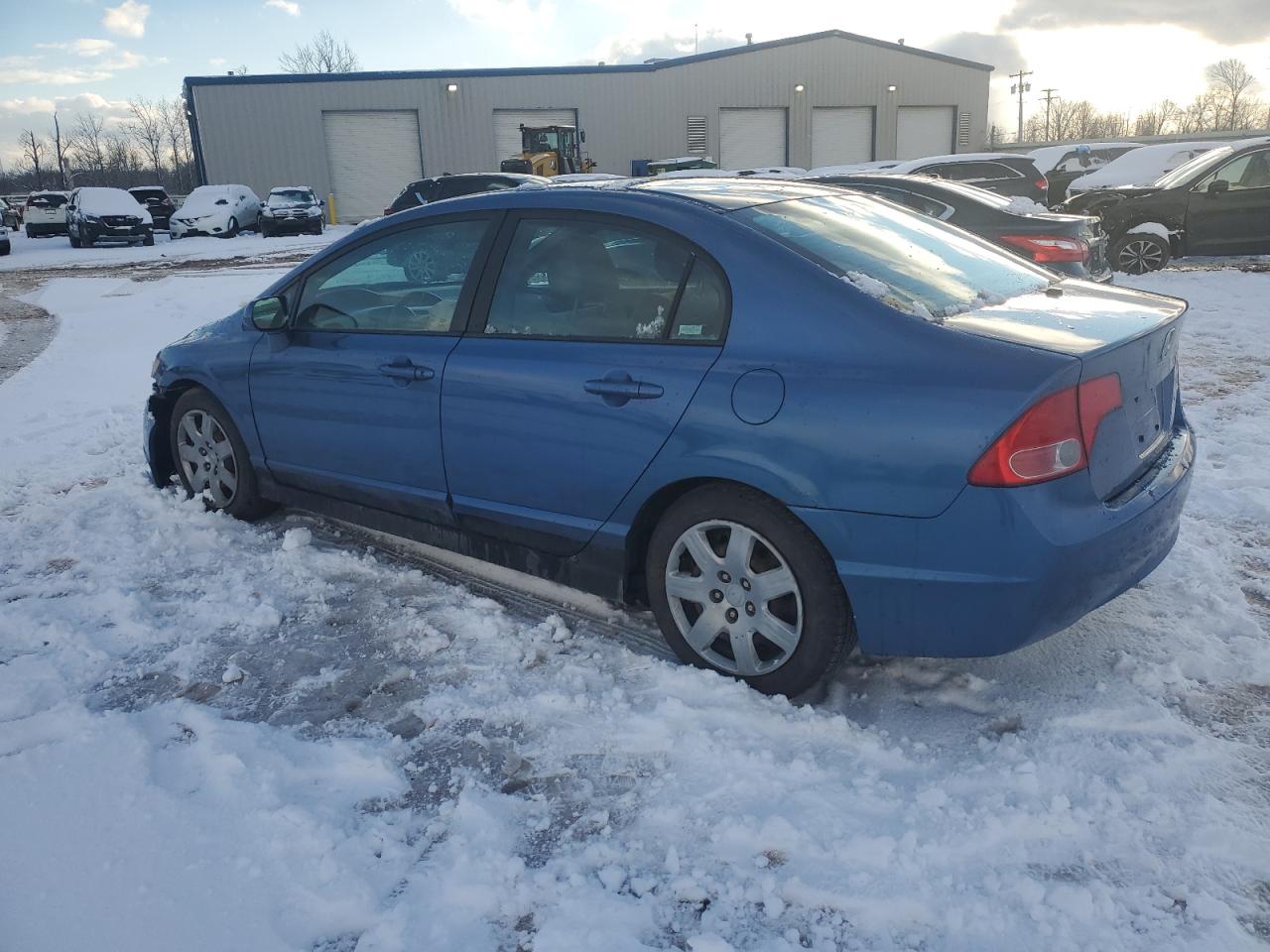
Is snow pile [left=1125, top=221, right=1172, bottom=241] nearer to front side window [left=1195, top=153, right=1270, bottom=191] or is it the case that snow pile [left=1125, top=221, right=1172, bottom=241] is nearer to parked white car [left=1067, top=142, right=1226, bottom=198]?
front side window [left=1195, top=153, right=1270, bottom=191]

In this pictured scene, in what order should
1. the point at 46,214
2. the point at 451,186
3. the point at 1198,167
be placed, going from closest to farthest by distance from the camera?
1. the point at 1198,167
2. the point at 451,186
3. the point at 46,214

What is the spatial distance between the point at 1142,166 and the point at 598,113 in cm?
2417

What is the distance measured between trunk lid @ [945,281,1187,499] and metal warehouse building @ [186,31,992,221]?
121 ft

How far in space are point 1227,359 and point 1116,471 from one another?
6015 mm

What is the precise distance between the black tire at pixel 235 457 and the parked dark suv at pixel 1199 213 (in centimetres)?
1223

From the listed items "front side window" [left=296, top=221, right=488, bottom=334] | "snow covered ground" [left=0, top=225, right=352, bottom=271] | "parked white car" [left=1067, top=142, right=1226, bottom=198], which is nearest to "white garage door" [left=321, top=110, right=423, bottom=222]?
"snow covered ground" [left=0, top=225, right=352, bottom=271]

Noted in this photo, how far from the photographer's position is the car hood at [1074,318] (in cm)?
272

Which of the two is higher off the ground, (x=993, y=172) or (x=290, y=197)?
(x=290, y=197)

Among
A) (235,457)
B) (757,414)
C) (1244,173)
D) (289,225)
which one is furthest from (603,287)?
(289,225)

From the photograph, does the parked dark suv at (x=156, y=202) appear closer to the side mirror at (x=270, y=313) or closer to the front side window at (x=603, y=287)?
the side mirror at (x=270, y=313)

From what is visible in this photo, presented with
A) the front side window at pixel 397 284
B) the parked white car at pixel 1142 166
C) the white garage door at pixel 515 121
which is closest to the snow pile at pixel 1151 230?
the parked white car at pixel 1142 166

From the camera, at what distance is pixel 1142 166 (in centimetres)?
1808

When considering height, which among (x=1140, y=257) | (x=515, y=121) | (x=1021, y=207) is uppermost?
(x=515, y=121)

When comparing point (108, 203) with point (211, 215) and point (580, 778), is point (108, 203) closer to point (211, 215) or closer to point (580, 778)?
point (211, 215)
